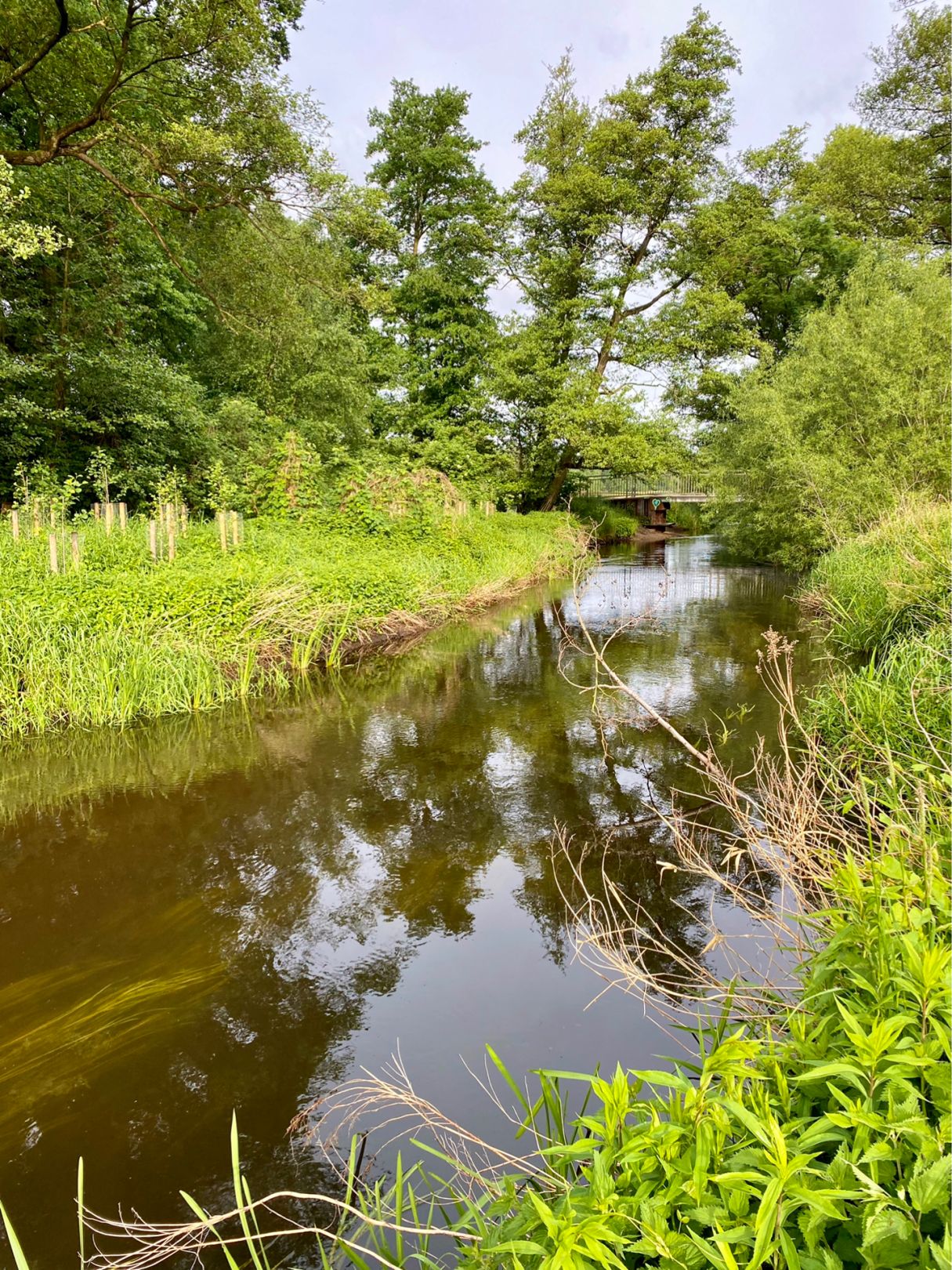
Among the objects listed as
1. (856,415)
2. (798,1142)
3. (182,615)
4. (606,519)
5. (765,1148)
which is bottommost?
(765,1148)

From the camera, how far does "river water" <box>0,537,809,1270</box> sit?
2.58 meters

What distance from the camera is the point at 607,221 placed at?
70.8 feet

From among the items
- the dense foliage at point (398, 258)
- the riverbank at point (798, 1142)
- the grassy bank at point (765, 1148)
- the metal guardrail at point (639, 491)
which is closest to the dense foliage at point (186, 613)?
the dense foliage at point (398, 258)

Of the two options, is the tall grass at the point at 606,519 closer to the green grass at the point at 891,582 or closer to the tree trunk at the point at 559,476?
the tree trunk at the point at 559,476

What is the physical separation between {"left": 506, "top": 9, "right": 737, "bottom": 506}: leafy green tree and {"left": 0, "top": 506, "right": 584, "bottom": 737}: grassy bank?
13605 millimetres

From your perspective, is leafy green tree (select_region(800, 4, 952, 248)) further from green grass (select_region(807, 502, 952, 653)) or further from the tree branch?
the tree branch

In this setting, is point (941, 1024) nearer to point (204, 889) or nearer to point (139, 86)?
point (204, 889)

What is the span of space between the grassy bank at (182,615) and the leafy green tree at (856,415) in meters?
7.43

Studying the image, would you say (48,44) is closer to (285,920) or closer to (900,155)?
(285,920)

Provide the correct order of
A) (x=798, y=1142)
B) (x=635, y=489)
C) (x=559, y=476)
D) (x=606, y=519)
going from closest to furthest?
1. (x=798, y=1142)
2. (x=559, y=476)
3. (x=606, y=519)
4. (x=635, y=489)

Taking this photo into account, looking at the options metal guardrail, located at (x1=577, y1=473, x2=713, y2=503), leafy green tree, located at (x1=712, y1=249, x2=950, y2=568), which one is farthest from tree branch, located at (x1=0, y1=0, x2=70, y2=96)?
metal guardrail, located at (x1=577, y1=473, x2=713, y2=503)

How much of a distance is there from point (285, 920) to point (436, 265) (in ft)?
83.6

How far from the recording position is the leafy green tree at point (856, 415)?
12.6 m

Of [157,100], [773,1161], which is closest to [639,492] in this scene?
[157,100]
